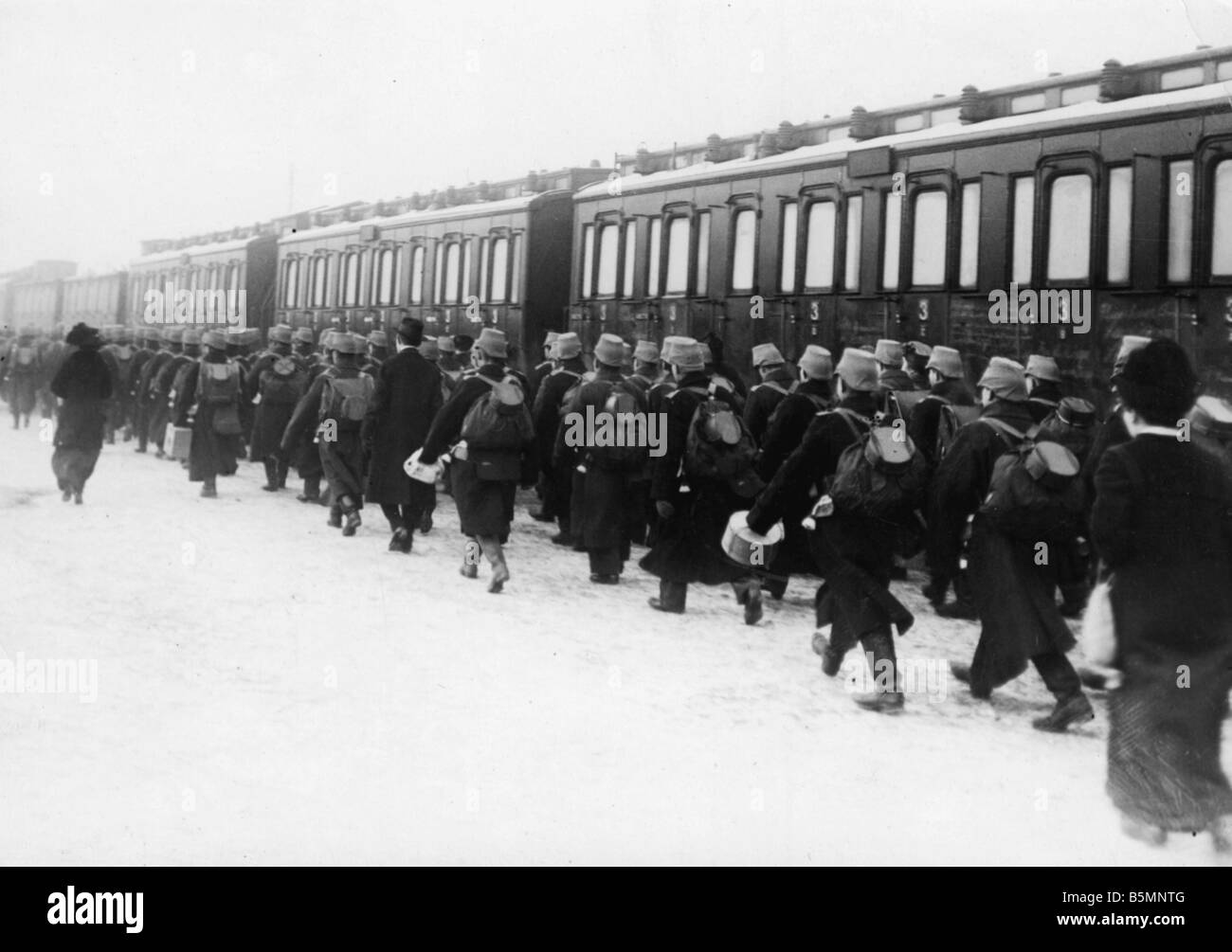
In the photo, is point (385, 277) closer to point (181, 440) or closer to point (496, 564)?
point (181, 440)

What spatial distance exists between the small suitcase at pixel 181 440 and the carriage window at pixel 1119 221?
873 centimetres

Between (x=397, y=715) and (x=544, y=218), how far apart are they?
1134 centimetres

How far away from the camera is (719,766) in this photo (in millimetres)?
5266

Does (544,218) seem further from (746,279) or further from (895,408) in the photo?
(895,408)

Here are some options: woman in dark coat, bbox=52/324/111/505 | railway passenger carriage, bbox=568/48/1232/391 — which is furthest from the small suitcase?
railway passenger carriage, bbox=568/48/1232/391

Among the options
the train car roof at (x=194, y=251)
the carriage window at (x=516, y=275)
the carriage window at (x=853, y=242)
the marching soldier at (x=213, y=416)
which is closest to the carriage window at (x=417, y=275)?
the carriage window at (x=516, y=275)

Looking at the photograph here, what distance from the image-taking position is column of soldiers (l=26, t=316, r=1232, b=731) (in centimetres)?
621

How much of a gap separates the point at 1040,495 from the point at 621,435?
374cm

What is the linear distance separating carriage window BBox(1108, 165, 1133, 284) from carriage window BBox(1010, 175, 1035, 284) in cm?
69

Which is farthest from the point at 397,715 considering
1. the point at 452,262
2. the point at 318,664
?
the point at 452,262

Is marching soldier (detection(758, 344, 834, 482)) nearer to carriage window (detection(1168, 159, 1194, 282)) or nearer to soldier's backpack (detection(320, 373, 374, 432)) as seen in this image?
carriage window (detection(1168, 159, 1194, 282))

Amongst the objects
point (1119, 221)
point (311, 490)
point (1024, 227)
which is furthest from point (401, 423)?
point (1119, 221)

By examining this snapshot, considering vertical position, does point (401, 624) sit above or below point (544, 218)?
below

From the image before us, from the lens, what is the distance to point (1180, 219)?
8547 mm
